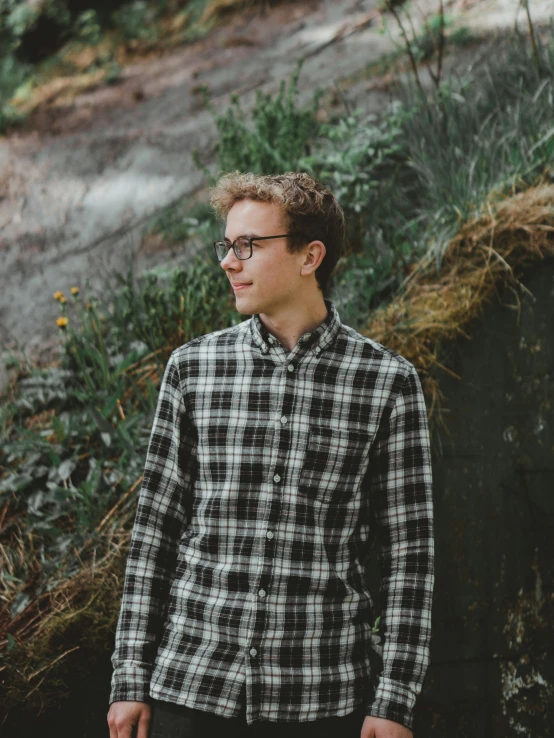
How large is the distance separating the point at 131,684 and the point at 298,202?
1.14 m

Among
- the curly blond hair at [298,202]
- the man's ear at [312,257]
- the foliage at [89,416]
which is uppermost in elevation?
the curly blond hair at [298,202]

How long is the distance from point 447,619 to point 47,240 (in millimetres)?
2896

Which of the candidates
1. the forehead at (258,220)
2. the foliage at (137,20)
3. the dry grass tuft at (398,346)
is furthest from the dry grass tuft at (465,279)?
the foliage at (137,20)

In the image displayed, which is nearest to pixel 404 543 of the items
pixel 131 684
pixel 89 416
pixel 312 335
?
pixel 312 335

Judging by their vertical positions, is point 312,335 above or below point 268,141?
above

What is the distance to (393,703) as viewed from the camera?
60.4 inches

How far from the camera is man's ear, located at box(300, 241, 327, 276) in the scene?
1709 mm

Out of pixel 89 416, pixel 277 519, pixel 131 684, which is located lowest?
pixel 89 416

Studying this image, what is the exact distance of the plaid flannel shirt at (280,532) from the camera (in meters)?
1.53

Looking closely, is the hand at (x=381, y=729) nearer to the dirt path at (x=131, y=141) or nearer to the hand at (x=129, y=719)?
the hand at (x=129, y=719)

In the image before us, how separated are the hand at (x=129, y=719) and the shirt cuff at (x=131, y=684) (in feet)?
0.04

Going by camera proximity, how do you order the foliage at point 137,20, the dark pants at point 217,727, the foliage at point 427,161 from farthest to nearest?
the foliage at point 137,20 → the foliage at point 427,161 → the dark pants at point 217,727

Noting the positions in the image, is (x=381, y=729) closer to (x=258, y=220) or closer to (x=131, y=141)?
(x=258, y=220)

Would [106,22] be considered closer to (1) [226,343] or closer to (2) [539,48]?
(2) [539,48]
